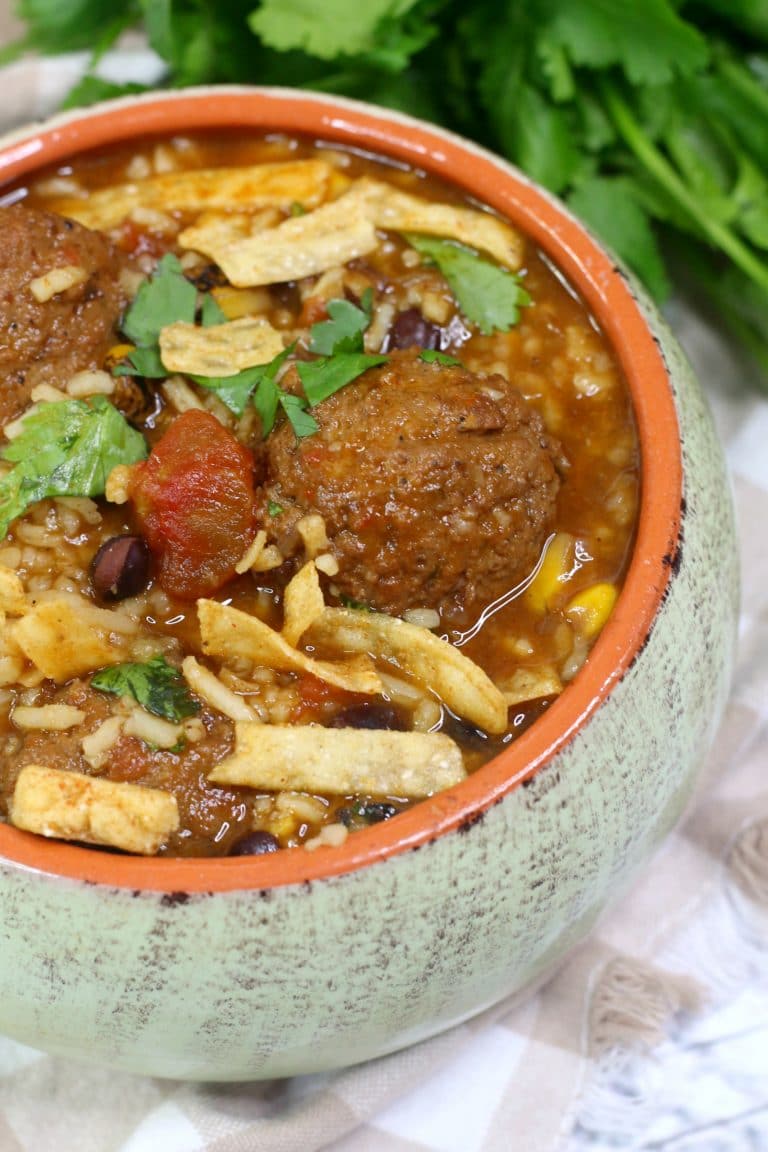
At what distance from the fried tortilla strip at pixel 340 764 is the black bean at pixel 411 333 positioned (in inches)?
34.7

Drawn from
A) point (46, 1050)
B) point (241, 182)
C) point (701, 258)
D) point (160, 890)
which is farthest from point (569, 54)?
point (46, 1050)

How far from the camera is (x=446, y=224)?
2.96m

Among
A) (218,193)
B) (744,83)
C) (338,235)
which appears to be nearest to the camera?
(338,235)

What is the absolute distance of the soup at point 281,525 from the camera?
2.34 meters

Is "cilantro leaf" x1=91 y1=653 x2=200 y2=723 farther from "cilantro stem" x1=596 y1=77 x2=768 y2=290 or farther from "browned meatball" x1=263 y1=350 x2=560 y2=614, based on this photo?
"cilantro stem" x1=596 y1=77 x2=768 y2=290

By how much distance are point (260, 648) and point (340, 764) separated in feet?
0.86

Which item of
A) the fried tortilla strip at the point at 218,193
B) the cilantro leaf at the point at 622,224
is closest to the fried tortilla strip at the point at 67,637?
the fried tortilla strip at the point at 218,193

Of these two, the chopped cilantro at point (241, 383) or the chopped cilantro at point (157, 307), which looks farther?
the chopped cilantro at point (157, 307)

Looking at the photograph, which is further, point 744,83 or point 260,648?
point 744,83

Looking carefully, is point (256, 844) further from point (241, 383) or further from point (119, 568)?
point (241, 383)

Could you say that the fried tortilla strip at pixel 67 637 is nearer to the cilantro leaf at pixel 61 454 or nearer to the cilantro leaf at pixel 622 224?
the cilantro leaf at pixel 61 454

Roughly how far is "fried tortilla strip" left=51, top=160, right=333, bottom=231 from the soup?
14 centimetres

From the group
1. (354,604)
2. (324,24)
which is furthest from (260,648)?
(324,24)

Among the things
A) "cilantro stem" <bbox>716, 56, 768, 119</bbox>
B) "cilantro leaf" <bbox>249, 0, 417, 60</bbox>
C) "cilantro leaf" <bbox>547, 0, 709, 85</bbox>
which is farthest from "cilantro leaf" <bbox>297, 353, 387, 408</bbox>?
"cilantro stem" <bbox>716, 56, 768, 119</bbox>
